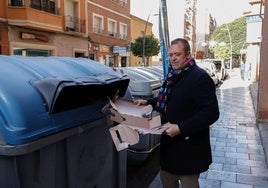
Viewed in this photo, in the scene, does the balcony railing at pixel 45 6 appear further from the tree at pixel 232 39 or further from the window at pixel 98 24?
the tree at pixel 232 39

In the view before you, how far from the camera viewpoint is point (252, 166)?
4.62 meters

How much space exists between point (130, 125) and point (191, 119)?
48cm

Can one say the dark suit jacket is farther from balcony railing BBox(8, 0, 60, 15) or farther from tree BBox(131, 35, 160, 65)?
tree BBox(131, 35, 160, 65)

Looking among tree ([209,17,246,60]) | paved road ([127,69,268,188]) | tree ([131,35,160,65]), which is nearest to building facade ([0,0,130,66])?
tree ([131,35,160,65])

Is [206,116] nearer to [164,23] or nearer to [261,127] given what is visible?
[164,23]

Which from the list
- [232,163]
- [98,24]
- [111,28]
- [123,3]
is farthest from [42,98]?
[123,3]

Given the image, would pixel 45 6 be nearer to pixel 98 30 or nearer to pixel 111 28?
pixel 98 30

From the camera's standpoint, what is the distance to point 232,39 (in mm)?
60344

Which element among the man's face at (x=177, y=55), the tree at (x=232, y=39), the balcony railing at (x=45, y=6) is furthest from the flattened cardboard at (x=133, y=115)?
the tree at (x=232, y=39)

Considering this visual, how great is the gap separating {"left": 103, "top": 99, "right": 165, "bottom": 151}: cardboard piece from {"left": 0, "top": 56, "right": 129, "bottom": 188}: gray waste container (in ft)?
0.86

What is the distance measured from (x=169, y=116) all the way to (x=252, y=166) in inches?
113

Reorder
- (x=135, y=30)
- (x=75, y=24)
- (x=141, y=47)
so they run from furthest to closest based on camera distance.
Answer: (x=135, y=30) < (x=141, y=47) < (x=75, y=24)

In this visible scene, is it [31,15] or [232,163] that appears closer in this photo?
[232,163]

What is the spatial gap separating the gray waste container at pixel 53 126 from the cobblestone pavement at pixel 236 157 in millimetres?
1881
